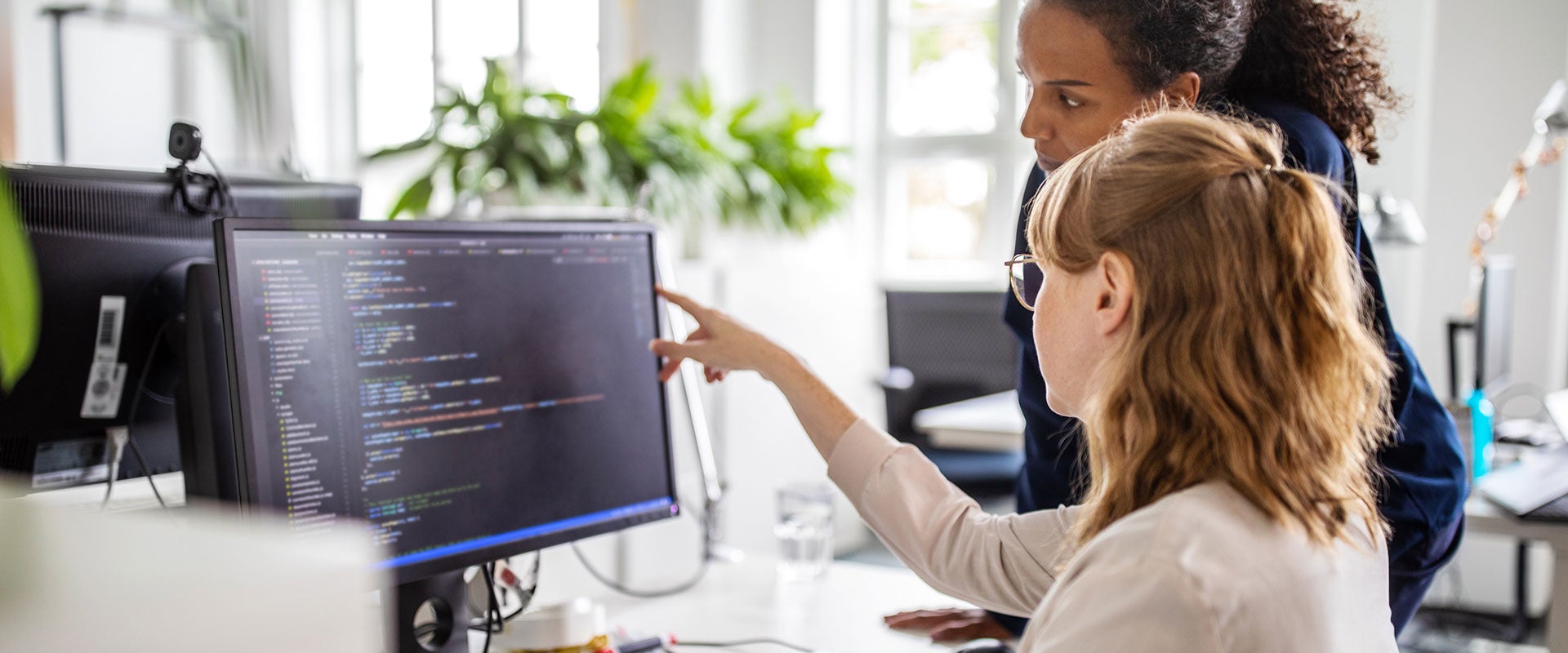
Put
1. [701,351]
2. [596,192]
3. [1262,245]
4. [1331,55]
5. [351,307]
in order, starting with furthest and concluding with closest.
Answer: [596,192]
[701,351]
[1331,55]
[351,307]
[1262,245]

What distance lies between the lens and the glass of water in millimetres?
1516

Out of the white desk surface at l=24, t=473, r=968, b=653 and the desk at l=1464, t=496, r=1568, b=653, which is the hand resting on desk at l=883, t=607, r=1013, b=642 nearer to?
the white desk surface at l=24, t=473, r=968, b=653

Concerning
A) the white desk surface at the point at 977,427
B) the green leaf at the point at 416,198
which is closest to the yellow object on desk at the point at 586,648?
the white desk surface at the point at 977,427

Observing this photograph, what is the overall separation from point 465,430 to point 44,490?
0.52 meters

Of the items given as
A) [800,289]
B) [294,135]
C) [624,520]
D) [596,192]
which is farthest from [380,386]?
[294,135]

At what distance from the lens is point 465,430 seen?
3.57 ft

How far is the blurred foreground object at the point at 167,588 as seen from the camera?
1.05 ft

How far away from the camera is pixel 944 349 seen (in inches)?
143

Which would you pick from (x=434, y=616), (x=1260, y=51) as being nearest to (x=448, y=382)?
(x=434, y=616)

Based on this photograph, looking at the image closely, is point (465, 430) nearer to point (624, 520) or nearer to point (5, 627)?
point (624, 520)

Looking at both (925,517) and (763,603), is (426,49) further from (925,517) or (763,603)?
(925,517)

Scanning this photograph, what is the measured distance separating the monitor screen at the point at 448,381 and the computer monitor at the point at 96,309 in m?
0.22

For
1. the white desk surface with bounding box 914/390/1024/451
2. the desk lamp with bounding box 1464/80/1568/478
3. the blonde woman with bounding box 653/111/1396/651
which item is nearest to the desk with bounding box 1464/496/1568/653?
the desk lamp with bounding box 1464/80/1568/478

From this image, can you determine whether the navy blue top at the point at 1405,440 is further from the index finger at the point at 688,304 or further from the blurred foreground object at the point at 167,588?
the blurred foreground object at the point at 167,588
